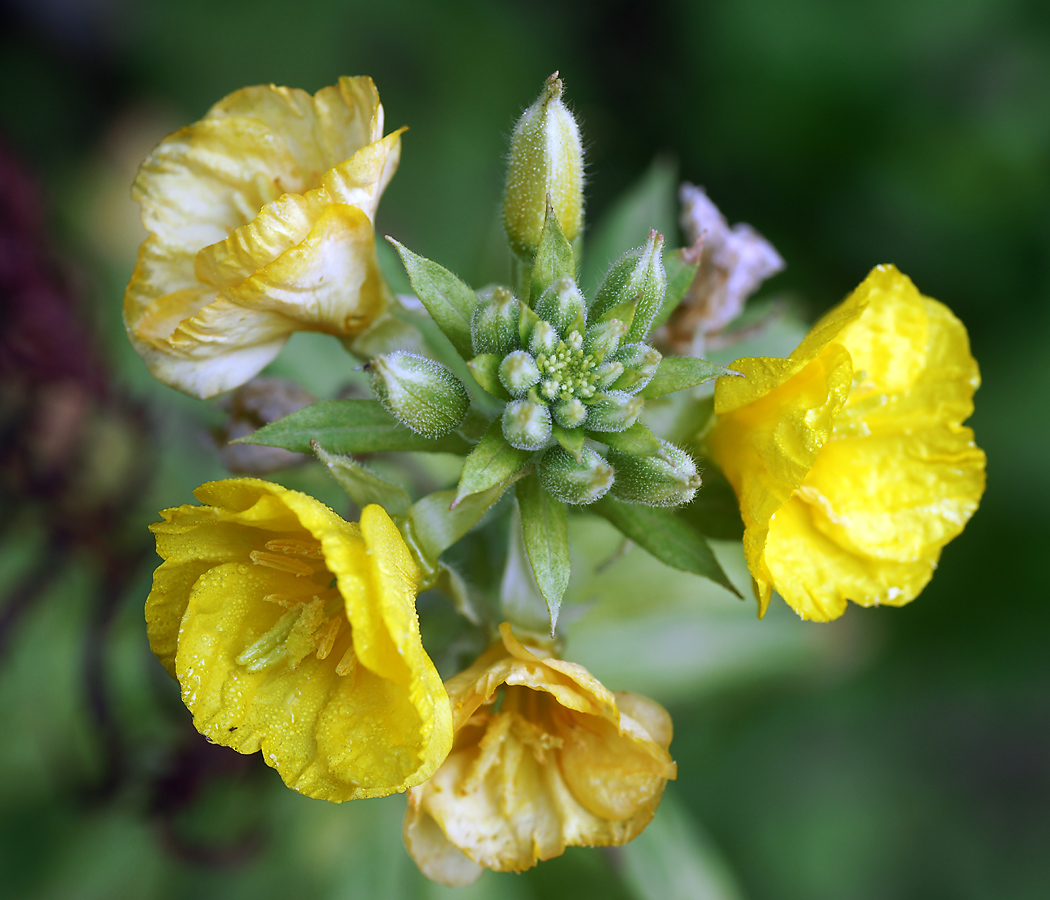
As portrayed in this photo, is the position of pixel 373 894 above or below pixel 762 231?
below

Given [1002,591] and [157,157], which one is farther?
[1002,591]

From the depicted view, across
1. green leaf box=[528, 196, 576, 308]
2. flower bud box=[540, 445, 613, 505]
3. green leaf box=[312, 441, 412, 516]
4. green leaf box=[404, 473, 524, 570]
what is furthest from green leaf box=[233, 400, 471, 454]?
green leaf box=[528, 196, 576, 308]

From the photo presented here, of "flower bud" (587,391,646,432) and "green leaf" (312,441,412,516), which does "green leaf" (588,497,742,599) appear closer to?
"flower bud" (587,391,646,432)

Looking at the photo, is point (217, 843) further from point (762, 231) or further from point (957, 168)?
point (957, 168)

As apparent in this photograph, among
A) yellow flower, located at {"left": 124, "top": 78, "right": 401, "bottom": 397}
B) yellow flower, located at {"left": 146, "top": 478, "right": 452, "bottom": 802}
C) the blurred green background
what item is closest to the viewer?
yellow flower, located at {"left": 146, "top": 478, "right": 452, "bottom": 802}

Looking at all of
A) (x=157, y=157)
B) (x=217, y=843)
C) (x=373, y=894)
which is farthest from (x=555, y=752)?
(x=217, y=843)

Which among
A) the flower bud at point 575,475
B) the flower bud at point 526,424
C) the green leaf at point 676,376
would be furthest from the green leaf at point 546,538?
the green leaf at point 676,376
